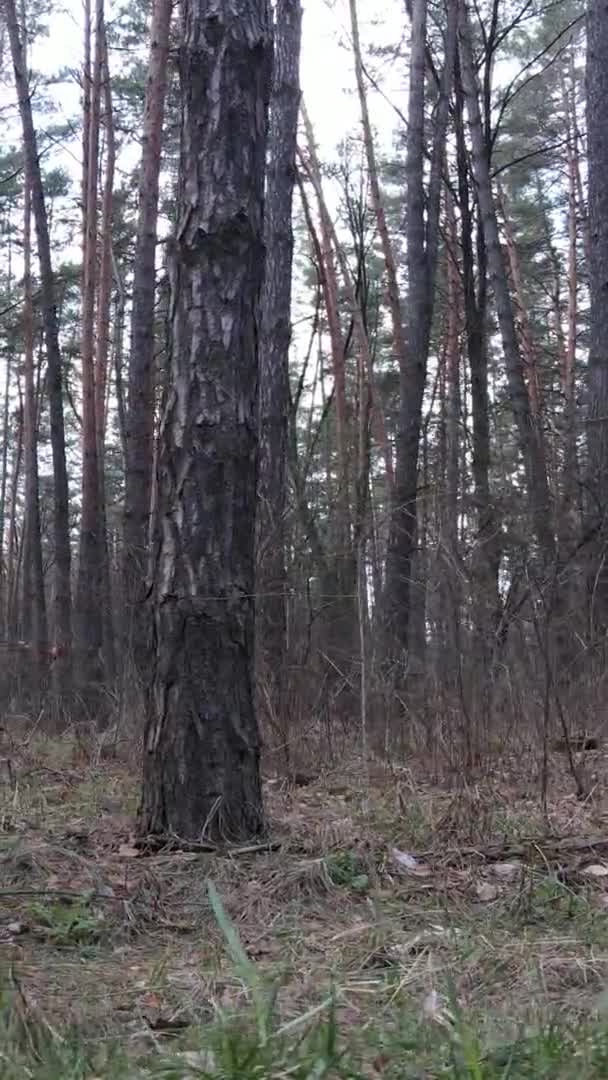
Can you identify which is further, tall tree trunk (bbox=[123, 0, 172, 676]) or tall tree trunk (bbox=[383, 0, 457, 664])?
tall tree trunk (bbox=[123, 0, 172, 676])

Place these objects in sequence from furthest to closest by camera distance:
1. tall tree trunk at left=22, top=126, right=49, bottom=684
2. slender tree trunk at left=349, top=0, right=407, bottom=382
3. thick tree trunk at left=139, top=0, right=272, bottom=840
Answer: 1. slender tree trunk at left=349, top=0, right=407, bottom=382
2. tall tree trunk at left=22, top=126, right=49, bottom=684
3. thick tree trunk at left=139, top=0, right=272, bottom=840

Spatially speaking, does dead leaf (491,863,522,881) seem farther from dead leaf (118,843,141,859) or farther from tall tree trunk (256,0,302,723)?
tall tree trunk (256,0,302,723)

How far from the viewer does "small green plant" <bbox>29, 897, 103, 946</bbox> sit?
2954 millimetres

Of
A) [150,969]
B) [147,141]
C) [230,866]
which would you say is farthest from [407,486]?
[150,969]

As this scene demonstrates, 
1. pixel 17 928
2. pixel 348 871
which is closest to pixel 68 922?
pixel 17 928

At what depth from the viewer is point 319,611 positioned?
5.84 meters

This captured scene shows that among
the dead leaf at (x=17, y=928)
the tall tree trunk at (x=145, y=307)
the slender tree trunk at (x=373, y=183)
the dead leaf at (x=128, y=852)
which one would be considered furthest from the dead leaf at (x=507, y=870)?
the slender tree trunk at (x=373, y=183)

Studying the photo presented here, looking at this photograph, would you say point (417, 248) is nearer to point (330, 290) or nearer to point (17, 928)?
point (330, 290)

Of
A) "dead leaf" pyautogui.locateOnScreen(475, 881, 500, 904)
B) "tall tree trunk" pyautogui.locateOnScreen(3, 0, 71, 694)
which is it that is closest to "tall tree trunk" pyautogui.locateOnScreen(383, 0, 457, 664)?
"tall tree trunk" pyautogui.locateOnScreen(3, 0, 71, 694)

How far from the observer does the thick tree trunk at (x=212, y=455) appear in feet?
12.9

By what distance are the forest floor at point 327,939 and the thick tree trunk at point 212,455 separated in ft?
0.95

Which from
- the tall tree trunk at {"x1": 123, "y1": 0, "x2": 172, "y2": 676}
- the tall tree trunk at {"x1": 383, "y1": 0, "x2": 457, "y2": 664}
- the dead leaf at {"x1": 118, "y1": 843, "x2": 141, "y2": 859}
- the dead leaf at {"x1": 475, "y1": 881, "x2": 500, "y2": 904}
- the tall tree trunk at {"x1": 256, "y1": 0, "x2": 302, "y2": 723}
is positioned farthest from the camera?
the tall tree trunk at {"x1": 123, "y1": 0, "x2": 172, "y2": 676}

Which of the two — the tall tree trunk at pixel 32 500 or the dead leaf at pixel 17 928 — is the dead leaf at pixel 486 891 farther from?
the tall tree trunk at pixel 32 500

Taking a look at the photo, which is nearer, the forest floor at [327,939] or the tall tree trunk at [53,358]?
the forest floor at [327,939]
